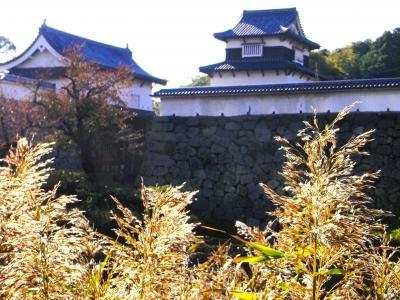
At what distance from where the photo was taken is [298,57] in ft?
72.9

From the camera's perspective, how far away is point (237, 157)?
12344 millimetres

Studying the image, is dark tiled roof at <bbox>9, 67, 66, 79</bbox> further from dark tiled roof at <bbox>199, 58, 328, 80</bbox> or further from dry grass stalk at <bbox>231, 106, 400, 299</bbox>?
dry grass stalk at <bbox>231, 106, 400, 299</bbox>

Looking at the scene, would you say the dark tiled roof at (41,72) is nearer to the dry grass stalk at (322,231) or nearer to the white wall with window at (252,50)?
the white wall with window at (252,50)

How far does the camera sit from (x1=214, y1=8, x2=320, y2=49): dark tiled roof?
2128 cm

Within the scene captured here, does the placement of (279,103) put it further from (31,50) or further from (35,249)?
(31,50)

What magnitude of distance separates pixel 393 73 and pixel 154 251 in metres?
23.2

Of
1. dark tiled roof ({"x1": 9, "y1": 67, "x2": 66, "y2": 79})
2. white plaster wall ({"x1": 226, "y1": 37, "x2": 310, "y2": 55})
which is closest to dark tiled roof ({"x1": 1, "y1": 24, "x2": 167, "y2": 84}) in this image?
dark tiled roof ({"x1": 9, "y1": 67, "x2": 66, "y2": 79})

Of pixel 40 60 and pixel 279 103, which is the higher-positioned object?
pixel 40 60

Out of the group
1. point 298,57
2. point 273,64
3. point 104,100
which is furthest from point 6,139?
point 298,57

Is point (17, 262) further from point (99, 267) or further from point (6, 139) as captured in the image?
point (6, 139)

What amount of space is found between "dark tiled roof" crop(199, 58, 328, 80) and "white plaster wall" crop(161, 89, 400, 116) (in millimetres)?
7417

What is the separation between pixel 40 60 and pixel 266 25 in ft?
26.0

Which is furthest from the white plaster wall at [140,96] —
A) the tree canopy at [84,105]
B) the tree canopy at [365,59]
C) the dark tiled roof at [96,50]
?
the tree canopy at [84,105]

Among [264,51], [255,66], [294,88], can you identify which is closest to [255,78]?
[255,66]
